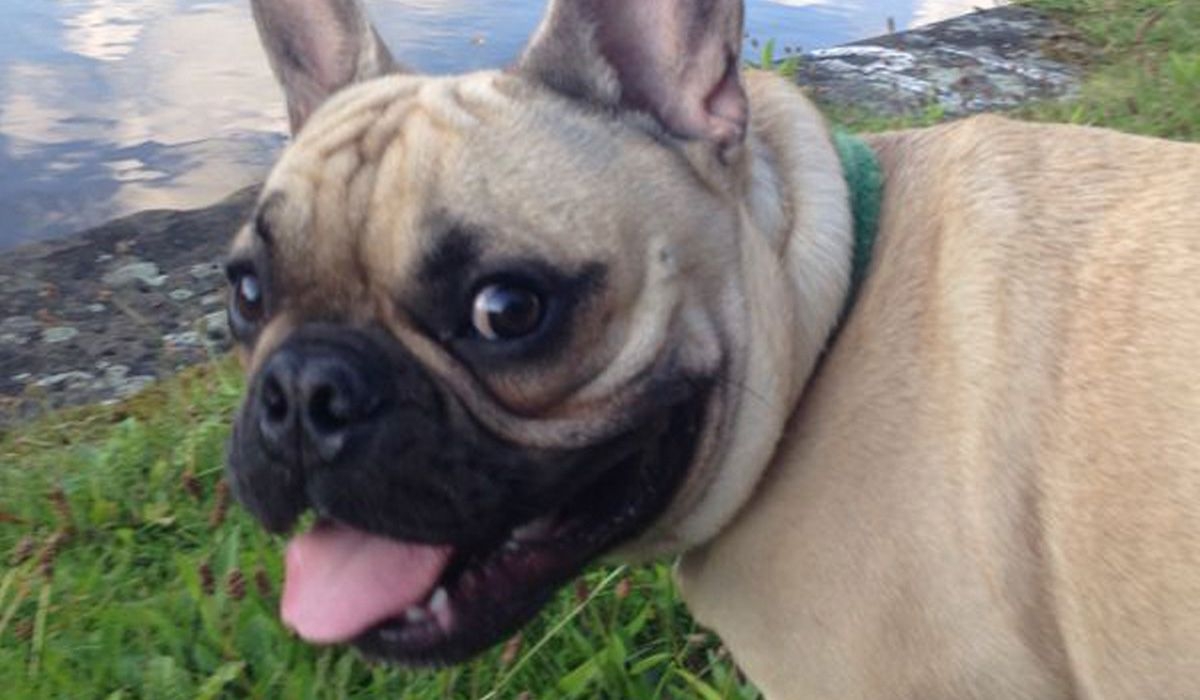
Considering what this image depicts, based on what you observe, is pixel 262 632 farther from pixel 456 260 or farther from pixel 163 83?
pixel 163 83

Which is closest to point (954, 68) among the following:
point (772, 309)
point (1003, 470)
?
point (772, 309)

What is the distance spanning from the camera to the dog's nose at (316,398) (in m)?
2.17

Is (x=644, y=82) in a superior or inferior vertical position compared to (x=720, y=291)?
superior

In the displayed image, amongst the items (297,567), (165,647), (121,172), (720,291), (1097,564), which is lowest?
(121,172)

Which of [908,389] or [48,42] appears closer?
[908,389]

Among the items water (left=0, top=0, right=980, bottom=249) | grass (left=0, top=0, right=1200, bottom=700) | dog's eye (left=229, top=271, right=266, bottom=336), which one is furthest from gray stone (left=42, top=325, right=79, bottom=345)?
dog's eye (left=229, top=271, right=266, bottom=336)

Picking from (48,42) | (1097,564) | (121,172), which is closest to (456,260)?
(1097,564)

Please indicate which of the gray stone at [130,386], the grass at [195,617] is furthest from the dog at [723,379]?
the gray stone at [130,386]

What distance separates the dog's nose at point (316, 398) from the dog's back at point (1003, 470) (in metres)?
0.68

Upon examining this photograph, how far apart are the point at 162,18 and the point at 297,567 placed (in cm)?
427

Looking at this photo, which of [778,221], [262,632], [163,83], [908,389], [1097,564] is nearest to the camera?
[1097,564]

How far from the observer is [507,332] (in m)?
2.24

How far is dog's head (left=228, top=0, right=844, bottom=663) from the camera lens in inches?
87.8

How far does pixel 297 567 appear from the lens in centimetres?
244
